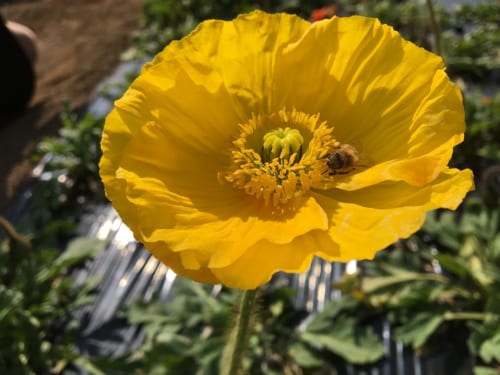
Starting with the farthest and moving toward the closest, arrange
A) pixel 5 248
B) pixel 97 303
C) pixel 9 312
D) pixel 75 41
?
1. pixel 75 41
2. pixel 5 248
3. pixel 97 303
4. pixel 9 312

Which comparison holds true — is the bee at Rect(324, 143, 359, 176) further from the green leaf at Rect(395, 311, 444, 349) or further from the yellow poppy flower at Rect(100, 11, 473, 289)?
the green leaf at Rect(395, 311, 444, 349)

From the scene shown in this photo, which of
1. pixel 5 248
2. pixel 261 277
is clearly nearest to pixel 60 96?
pixel 5 248

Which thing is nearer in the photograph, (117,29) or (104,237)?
(104,237)

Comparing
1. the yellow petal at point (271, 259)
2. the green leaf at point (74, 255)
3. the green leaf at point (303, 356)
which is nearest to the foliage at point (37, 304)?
the green leaf at point (74, 255)

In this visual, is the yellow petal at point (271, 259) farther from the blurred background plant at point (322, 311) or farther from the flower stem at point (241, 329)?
the blurred background plant at point (322, 311)

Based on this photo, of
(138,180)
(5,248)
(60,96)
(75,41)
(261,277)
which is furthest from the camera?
(75,41)

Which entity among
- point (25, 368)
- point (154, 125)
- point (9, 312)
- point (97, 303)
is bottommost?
point (97, 303)

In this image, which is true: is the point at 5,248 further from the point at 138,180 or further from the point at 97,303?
the point at 138,180
